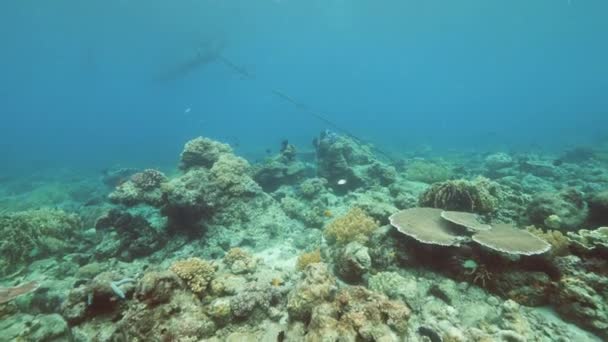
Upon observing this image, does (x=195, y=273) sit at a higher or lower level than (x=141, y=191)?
lower

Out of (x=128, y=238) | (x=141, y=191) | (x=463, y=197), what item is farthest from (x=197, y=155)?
(x=463, y=197)

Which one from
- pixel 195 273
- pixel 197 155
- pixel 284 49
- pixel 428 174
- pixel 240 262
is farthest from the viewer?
pixel 284 49

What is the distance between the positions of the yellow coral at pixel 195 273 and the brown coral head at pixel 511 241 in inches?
179

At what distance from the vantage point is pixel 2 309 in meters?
4.25

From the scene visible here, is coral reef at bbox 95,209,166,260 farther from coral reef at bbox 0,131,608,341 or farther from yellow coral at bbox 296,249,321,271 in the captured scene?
yellow coral at bbox 296,249,321,271

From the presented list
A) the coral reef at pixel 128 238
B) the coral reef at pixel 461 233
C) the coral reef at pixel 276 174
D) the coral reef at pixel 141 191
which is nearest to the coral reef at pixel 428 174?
the coral reef at pixel 276 174

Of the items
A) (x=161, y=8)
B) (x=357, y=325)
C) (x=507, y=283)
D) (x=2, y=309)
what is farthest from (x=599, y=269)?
(x=161, y=8)

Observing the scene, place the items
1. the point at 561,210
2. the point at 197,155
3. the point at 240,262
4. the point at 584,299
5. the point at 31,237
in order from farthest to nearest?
the point at 197,155 < the point at 31,237 < the point at 561,210 < the point at 240,262 < the point at 584,299

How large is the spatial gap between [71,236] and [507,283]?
1196 centimetres

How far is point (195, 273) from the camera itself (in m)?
4.48

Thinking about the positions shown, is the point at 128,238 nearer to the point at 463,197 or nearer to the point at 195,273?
the point at 195,273

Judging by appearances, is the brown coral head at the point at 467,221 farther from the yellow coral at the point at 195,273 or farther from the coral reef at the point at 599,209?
the yellow coral at the point at 195,273

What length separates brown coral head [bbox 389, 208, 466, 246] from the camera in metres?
4.95

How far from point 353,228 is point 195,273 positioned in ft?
12.1
